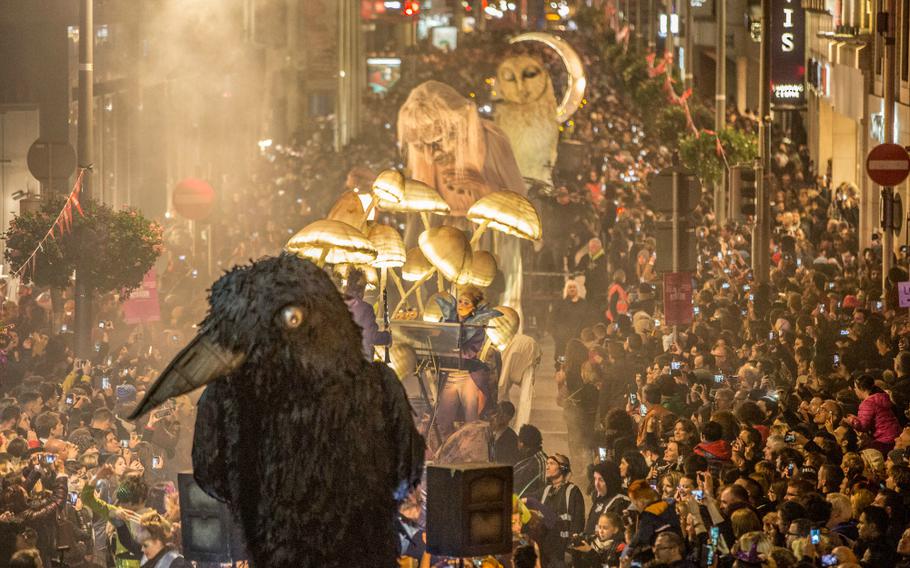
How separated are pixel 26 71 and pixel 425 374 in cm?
1871

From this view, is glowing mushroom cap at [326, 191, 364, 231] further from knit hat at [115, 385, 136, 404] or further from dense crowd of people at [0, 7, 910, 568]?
knit hat at [115, 385, 136, 404]

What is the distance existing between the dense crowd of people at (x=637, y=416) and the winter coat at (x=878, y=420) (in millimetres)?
17

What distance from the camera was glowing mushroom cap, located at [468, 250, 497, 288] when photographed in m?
18.0

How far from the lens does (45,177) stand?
26.8 metres

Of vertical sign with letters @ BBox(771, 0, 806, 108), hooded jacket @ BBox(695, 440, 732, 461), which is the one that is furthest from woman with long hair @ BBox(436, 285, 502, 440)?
vertical sign with letters @ BBox(771, 0, 806, 108)

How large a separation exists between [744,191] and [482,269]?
10.0 m

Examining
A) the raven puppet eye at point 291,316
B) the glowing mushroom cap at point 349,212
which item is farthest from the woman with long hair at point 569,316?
the raven puppet eye at point 291,316

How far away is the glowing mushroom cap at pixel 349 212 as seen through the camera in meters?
17.6

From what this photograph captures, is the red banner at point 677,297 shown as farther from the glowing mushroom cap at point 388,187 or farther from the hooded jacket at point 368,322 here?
the hooded jacket at point 368,322

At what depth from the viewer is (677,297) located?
21.8 m

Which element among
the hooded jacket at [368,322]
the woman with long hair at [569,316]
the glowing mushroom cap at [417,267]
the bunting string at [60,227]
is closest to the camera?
the hooded jacket at [368,322]

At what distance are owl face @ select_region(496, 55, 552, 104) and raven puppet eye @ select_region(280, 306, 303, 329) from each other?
1936 cm

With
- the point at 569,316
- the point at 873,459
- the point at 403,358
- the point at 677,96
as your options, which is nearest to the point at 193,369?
the point at 873,459

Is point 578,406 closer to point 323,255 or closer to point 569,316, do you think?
point 323,255
